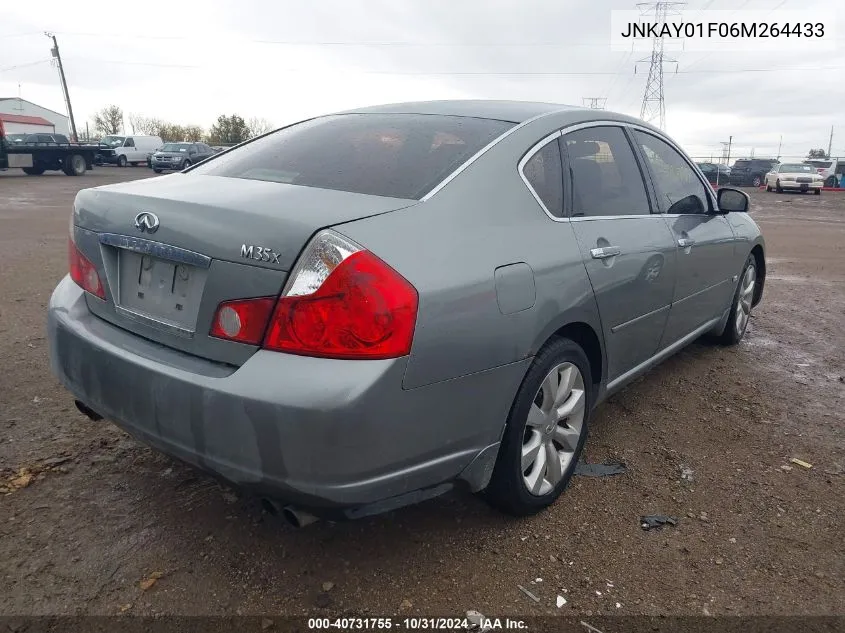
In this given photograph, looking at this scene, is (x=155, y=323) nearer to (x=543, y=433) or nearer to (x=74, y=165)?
(x=543, y=433)

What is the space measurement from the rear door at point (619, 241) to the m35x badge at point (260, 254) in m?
1.29

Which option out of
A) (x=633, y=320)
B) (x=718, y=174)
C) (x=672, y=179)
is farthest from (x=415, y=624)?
(x=718, y=174)

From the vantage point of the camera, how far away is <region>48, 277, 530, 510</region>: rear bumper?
1840 mm

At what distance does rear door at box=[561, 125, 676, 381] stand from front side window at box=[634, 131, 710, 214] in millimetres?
203

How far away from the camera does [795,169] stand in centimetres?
3092

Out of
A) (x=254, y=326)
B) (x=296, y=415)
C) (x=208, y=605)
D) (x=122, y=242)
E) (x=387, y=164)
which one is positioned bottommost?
(x=208, y=605)

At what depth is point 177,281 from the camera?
212 centimetres

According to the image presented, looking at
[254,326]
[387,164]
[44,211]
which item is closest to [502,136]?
[387,164]

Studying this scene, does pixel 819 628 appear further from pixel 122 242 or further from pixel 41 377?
pixel 41 377

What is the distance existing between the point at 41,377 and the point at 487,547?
2871 millimetres

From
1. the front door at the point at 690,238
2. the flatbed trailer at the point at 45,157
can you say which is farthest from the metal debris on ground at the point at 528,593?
the flatbed trailer at the point at 45,157

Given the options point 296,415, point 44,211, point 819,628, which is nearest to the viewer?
point 296,415

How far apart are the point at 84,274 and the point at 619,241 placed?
7.19ft

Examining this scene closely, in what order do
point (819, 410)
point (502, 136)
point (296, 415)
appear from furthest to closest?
point (819, 410) → point (502, 136) → point (296, 415)
